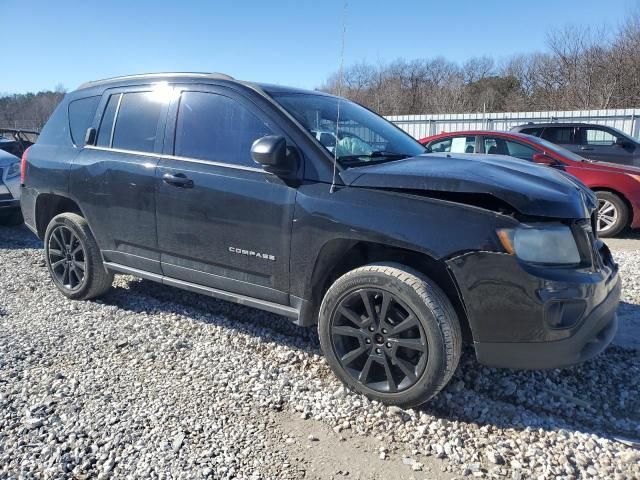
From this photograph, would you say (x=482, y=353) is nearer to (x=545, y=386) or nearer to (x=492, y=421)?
(x=492, y=421)

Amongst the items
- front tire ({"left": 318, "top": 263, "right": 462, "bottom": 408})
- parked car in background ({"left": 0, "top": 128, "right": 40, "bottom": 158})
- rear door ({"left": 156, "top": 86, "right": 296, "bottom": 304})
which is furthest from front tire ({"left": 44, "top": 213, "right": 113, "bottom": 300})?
parked car in background ({"left": 0, "top": 128, "right": 40, "bottom": 158})

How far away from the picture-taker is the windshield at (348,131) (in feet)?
10.7

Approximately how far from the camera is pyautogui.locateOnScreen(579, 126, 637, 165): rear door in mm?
9117

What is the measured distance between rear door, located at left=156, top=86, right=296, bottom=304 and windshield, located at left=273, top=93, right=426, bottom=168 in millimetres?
254

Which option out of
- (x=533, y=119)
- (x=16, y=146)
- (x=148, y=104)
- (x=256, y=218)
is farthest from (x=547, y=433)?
(x=533, y=119)

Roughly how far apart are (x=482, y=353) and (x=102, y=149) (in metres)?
3.26

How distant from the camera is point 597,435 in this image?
104 inches

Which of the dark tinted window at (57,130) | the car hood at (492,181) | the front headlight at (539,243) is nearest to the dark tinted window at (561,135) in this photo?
the car hood at (492,181)

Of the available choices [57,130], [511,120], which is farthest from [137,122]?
[511,120]

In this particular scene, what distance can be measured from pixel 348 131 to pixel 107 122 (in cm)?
207

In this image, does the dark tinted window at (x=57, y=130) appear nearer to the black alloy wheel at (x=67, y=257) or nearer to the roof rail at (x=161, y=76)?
the roof rail at (x=161, y=76)

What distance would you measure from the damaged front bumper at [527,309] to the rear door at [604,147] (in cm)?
763

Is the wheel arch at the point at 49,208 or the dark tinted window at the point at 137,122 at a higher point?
the dark tinted window at the point at 137,122

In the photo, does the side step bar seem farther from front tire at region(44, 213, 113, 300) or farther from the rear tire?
the rear tire
